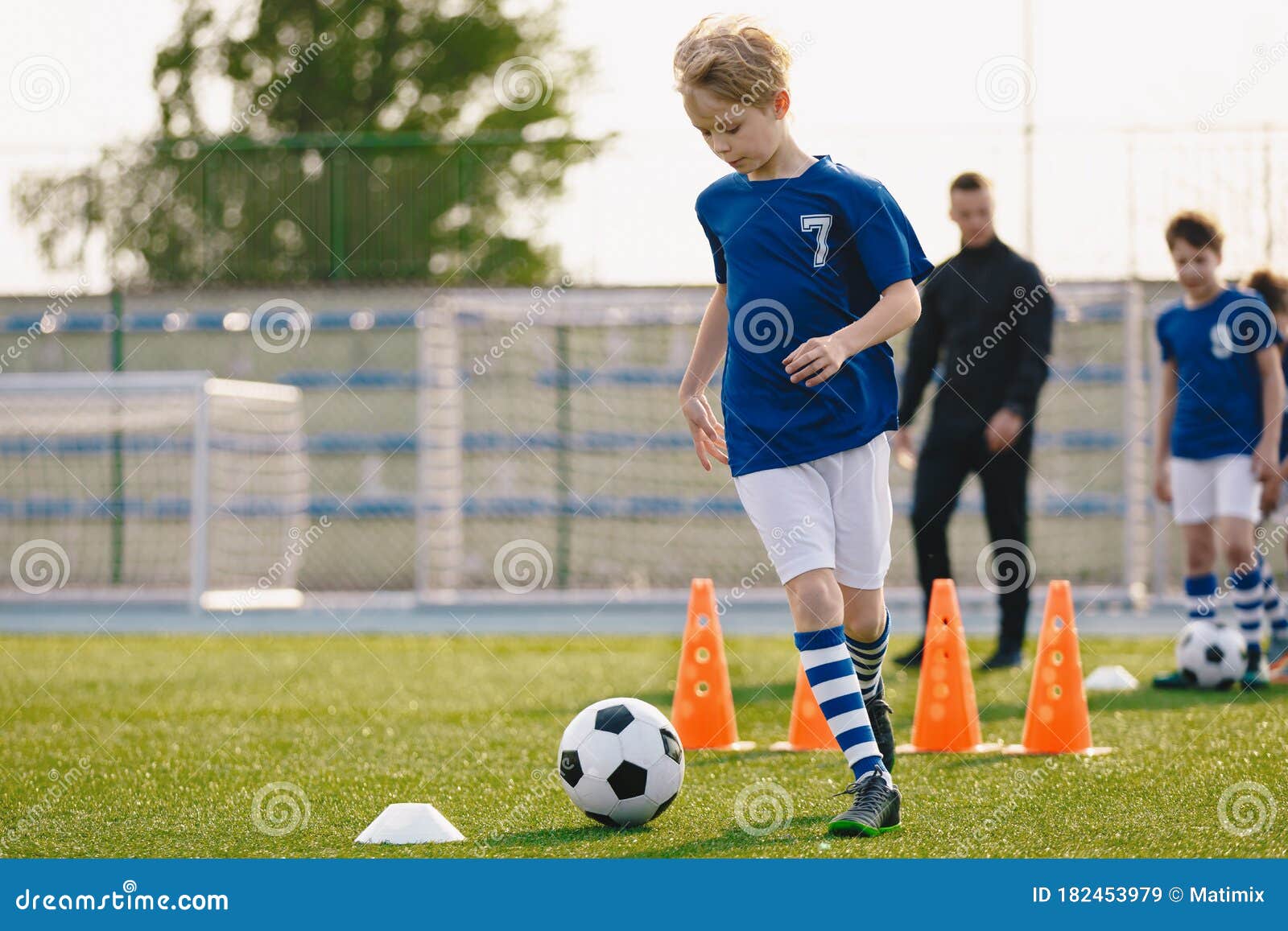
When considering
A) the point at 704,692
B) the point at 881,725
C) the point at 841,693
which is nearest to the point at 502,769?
the point at 704,692

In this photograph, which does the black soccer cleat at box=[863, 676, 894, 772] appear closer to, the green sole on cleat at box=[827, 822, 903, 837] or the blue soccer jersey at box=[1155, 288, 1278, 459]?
the green sole on cleat at box=[827, 822, 903, 837]

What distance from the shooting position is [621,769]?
3.73 metres

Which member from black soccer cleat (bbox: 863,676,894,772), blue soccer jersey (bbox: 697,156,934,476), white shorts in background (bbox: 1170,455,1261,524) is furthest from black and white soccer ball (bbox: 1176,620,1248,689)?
blue soccer jersey (bbox: 697,156,934,476)

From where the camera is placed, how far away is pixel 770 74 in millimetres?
Result: 3619

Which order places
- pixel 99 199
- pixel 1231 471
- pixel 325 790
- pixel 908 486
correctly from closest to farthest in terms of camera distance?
pixel 325 790 < pixel 1231 471 < pixel 908 486 < pixel 99 199

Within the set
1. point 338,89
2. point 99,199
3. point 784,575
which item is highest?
point 338,89

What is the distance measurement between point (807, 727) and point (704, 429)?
1.50 meters

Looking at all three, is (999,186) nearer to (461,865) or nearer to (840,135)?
(840,135)

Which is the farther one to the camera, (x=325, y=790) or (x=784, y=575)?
(x=325, y=790)

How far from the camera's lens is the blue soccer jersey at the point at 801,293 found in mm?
3762

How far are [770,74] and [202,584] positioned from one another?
31.2 ft

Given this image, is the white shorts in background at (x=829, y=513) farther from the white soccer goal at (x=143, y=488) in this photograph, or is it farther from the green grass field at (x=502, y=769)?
the white soccer goal at (x=143, y=488)

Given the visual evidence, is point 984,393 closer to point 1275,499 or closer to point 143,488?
point 1275,499

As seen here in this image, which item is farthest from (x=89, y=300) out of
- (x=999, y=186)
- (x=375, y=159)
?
(x=999, y=186)
